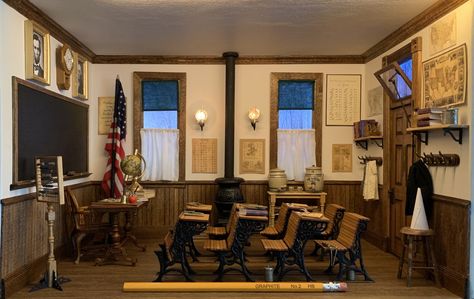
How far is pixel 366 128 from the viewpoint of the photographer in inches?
282

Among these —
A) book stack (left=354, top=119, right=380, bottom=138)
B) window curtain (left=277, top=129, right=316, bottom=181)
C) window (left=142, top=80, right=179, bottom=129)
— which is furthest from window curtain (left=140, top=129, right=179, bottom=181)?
book stack (left=354, top=119, right=380, bottom=138)

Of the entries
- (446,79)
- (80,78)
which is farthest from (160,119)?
(446,79)

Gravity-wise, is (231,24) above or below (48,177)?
above

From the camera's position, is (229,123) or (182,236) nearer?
(182,236)

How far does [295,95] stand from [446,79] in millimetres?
3344

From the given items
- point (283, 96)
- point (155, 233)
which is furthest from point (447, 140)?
point (155, 233)

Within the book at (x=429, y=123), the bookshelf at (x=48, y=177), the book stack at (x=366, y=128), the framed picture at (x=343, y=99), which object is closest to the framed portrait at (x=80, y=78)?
the bookshelf at (x=48, y=177)

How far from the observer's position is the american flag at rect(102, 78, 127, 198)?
7.16 metres

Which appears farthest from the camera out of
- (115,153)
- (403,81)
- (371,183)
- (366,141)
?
(366,141)

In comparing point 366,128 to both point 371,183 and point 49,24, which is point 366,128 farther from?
point 49,24

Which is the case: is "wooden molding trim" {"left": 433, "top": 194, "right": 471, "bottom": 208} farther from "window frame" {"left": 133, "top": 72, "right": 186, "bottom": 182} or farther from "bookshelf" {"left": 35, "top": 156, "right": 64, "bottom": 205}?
"window frame" {"left": 133, "top": 72, "right": 186, "bottom": 182}

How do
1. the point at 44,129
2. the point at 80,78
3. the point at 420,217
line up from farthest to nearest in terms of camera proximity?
the point at 80,78, the point at 44,129, the point at 420,217

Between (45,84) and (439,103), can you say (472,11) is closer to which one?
(439,103)

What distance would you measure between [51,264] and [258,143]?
13.4 feet
